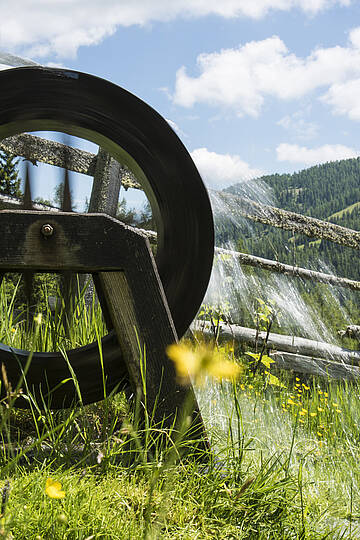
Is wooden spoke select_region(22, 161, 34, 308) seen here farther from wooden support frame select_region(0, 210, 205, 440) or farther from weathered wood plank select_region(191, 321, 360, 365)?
Result: weathered wood plank select_region(191, 321, 360, 365)

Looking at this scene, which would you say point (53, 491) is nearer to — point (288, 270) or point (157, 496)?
point (157, 496)

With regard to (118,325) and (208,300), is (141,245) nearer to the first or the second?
(118,325)

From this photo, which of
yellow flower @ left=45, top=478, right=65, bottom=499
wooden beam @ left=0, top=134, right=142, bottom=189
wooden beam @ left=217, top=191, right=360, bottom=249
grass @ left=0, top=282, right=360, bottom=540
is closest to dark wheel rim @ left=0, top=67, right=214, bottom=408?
grass @ left=0, top=282, right=360, bottom=540

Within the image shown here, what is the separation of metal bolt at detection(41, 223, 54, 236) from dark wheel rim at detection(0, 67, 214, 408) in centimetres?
50

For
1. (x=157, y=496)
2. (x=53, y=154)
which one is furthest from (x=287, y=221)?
(x=157, y=496)

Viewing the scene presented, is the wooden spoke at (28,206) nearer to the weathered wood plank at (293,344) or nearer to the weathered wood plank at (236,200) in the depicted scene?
the weathered wood plank at (236,200)

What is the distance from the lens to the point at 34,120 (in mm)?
1945

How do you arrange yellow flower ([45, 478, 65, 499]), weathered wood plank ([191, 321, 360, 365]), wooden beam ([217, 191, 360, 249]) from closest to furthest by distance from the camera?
yellow flower ([45, 478, 65, 499]) < weathered wood plank ([191, 321, 360, 365]) < wooden beam ([217, 191, 360, 249])

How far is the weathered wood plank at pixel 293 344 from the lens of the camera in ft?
15.3

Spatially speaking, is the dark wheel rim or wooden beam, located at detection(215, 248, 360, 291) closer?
the dark wheel rim

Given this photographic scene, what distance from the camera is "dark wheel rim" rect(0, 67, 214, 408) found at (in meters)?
1.90

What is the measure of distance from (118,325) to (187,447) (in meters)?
0.46

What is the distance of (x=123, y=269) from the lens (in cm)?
165

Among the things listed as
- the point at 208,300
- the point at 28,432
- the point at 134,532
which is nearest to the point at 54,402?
the point at 28,432
